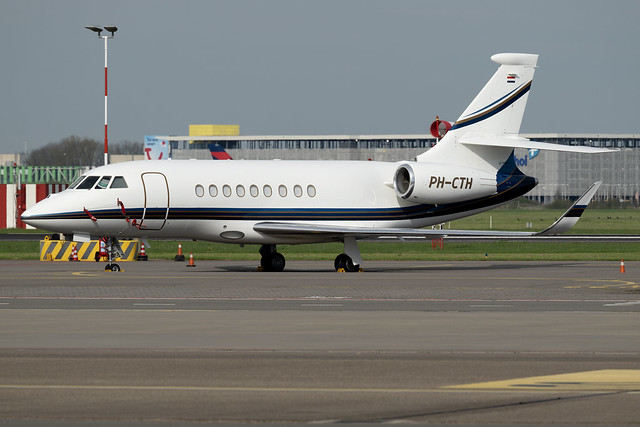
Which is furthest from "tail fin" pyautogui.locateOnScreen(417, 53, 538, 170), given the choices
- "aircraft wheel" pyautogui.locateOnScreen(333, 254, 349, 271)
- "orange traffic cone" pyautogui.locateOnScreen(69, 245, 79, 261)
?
"orange traffic cone" pyautogui.locateOnScreen(69, 245, 79, 261)

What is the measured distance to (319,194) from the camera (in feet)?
127

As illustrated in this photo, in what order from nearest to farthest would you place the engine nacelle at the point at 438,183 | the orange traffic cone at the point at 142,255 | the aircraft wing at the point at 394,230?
the aircraft wing at the point at 394,230 → the engine nacelle at the point at 438,183 → the orange traffic cone at the point at 142,255

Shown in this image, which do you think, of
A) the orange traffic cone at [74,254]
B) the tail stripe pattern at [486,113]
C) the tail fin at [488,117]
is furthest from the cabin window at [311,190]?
the orange traffic cone at [74,254]

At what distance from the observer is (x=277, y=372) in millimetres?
13719

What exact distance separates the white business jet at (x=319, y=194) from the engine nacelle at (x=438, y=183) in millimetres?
37

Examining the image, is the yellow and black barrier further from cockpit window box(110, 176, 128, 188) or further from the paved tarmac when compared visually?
the paved tarmac

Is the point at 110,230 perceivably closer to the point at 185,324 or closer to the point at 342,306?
the point at 342,306

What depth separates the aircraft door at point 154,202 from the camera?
119 feet

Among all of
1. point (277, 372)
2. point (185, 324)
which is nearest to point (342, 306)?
point (185, 324)

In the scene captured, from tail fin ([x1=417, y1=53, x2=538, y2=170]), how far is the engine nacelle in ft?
2.71

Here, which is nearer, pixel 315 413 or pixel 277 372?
pixel 315 413

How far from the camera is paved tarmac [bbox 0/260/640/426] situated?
1112 centimetres

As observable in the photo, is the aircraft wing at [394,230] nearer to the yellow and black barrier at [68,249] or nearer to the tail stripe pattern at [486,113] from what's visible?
the tail stripe pattern at [486,113]

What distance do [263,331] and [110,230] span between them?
61.7 feet
